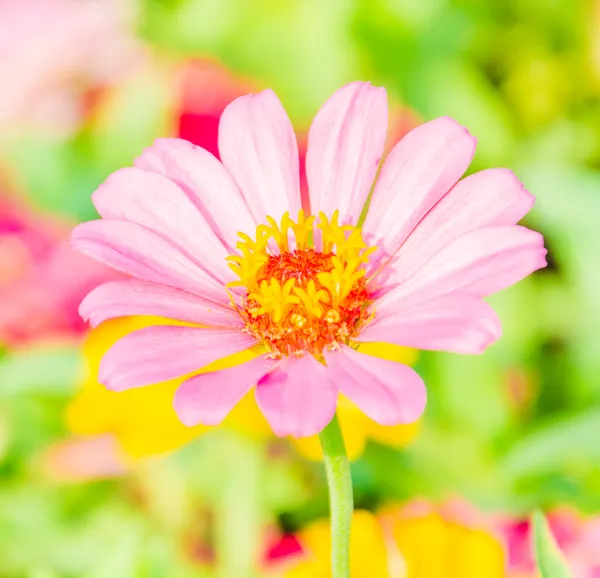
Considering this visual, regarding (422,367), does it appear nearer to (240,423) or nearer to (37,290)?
(240,423)

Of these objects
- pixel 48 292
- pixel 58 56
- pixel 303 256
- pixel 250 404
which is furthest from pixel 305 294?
pixel 58 56

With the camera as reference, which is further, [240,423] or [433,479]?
[433,479]

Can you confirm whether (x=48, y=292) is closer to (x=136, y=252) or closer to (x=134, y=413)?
(x=134, y=413)

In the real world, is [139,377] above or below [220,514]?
below

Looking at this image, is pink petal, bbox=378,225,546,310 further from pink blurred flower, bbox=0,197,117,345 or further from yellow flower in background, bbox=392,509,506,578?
pink blurred flower, bbox=0,197,117,345

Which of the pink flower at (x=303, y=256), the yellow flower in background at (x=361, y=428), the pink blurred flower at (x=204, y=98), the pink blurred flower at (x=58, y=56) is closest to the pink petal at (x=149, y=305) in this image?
the pink flower at (x=303, y=256)

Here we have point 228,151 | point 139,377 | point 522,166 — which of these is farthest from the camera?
point 522,166

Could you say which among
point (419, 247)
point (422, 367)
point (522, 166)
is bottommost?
point (419, 247)

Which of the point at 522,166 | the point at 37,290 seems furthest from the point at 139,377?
the point at 522,166
